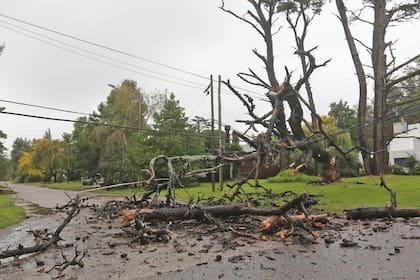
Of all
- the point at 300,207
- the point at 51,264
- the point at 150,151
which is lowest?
the point at 51,264

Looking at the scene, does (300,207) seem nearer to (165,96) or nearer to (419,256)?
(419,256)

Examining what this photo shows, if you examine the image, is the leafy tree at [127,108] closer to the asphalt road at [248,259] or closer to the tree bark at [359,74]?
the tree bark at [359,74]

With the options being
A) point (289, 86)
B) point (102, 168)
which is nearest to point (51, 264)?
point (289, 86)

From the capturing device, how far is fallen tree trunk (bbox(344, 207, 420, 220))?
7.47m

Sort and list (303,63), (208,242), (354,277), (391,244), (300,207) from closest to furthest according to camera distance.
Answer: (354,277)
(391,244)
(208,242)
(300,207)
(303,63)

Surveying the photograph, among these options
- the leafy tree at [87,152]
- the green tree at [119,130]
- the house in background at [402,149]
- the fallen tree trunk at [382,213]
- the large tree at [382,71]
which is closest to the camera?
the fallen tree trunk at [382,213]

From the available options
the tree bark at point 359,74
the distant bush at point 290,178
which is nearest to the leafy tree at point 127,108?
the distant bush at point 290,178

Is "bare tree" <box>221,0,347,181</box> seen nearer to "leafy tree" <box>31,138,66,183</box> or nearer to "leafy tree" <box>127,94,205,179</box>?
"leafy tree" <box>127,94,205,179</box>

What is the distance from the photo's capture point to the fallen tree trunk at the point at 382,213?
24.5 ft

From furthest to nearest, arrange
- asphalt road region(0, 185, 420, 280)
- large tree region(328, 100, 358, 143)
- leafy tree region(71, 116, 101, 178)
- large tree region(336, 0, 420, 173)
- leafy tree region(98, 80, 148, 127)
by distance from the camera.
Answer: large tree region(328, 100, 358, 143)
leafy tree region(71, 116, 101, 178)
leafy tree region(98, 80, 148, 127)
large tree region(336, 0, 420, 173)
asphalt road region(0, 185, 420, 280)

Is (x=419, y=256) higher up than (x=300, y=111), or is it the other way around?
(x=300, y=111)

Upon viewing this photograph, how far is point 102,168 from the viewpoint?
1111 inches

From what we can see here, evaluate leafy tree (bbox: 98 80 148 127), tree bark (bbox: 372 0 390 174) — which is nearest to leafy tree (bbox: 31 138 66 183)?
leafy tree (bbox: 98 80 148 127)

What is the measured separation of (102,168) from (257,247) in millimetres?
24564
